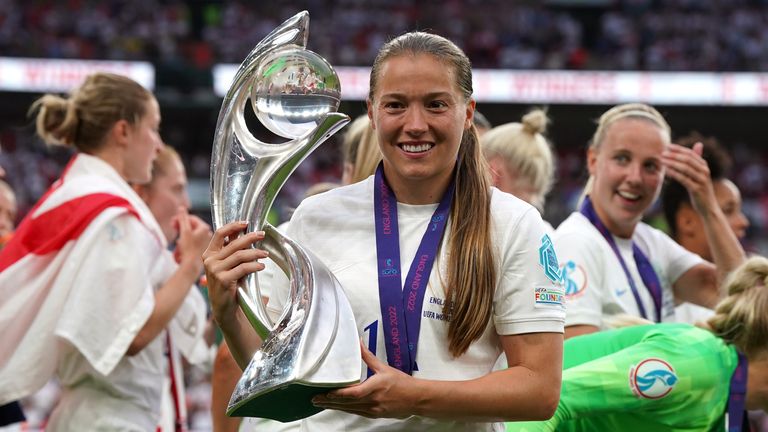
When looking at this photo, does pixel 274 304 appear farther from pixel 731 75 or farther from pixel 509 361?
pixel 731 75

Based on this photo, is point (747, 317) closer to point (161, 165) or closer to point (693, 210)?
point (693, 210)

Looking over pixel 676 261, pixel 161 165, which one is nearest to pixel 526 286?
pixel 676 261

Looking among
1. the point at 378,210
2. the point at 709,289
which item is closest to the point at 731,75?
the point at 709,289

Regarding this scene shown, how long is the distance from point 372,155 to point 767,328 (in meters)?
1.23

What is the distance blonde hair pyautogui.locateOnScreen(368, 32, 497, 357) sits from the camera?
211 cm

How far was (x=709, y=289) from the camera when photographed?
157 inches

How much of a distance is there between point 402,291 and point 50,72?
822 inches

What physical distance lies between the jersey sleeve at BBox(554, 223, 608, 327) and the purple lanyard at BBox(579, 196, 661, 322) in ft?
0.34

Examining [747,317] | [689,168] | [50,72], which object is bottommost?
[747,317]

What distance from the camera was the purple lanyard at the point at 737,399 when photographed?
9.68 ft

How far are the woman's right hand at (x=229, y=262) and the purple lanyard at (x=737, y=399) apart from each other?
1.51m

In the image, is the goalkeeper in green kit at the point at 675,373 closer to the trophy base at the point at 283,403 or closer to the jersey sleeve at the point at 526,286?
the jersey sleeve at the point at 526,286

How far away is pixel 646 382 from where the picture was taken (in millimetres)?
2787

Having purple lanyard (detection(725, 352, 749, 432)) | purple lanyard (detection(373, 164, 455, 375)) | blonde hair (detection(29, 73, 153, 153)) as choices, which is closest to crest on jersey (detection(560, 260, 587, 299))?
purple lanyard (detection(725, 352, 749, 432))
